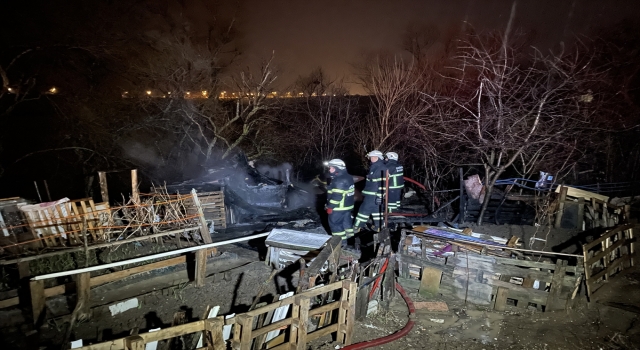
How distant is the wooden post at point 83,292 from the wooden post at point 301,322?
3.22m

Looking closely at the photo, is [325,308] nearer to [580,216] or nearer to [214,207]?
[214,207]

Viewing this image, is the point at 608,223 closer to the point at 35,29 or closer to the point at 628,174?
the point at 628,174

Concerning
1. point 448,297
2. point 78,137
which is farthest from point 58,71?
point 448,297

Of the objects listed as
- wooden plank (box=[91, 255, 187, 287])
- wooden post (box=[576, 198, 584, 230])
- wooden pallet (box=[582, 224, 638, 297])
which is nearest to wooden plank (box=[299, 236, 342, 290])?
wooden plank (box=[91, 255, 187, 287])

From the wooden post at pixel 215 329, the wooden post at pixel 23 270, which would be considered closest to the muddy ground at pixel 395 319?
the wooden post at pixel 23 270

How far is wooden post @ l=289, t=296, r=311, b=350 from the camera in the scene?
3.66 m

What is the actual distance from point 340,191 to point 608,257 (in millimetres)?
5124

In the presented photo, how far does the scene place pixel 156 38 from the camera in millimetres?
15016

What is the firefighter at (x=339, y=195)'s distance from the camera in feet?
22.0

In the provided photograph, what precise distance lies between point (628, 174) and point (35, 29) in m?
22.7

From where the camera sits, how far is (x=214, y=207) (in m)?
9.20

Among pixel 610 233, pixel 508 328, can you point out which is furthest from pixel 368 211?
pixel 610 233

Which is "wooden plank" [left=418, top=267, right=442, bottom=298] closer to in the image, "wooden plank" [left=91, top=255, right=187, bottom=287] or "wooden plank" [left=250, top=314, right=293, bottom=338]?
"wooden plank" [left=250, top=314, right=293, bottom=338]

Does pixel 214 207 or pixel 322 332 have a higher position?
pixel 214 207
